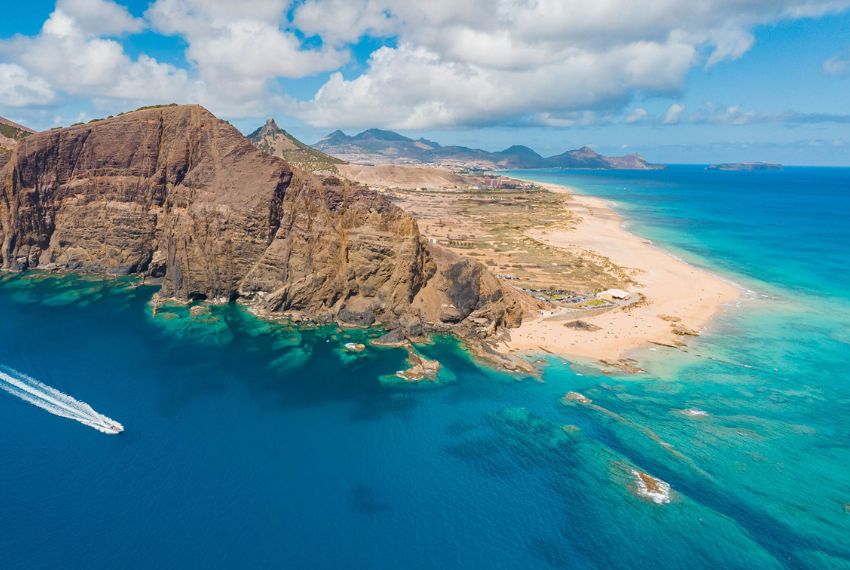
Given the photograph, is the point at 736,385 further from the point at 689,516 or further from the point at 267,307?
the point at 267,307

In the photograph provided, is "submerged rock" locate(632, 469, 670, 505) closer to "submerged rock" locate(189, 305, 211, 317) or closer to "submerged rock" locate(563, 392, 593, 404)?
"submerged rock" locate(563, 392, 593, 404)

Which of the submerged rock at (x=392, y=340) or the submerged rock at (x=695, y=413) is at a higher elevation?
the submerged rock at (x=392, y=340)

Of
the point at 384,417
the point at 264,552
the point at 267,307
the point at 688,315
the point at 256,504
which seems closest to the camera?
the point at 264,552

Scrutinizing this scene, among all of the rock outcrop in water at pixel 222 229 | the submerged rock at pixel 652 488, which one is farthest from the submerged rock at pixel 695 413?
the rock outcrop in water at pixel 222 229

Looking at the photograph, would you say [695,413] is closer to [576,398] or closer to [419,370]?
[576,398]

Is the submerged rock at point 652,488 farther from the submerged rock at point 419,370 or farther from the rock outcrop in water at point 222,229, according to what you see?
the rock outcrop in water at point 222,229

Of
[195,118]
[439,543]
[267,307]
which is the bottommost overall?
[439,543]

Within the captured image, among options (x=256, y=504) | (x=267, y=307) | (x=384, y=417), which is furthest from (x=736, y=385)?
(x=267, y=307)
